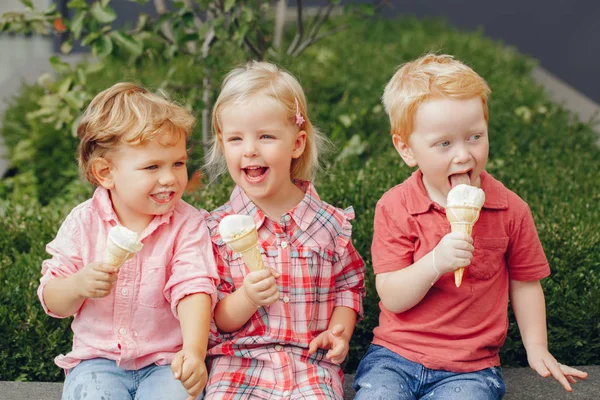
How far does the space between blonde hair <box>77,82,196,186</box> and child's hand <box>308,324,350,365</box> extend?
0.89 meters

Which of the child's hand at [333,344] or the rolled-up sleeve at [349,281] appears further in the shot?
the rolled-up sleeve at [349,281]

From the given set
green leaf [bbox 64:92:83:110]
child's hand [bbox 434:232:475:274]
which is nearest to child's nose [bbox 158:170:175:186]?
child's hand [bbox 434:232:475:274]

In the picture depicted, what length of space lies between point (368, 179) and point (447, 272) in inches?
71.3

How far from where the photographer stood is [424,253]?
2990mm

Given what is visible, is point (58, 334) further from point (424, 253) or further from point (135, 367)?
point (424, 253)

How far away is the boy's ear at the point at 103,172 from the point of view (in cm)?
305

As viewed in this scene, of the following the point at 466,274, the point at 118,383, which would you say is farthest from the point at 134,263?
the point at 466,274

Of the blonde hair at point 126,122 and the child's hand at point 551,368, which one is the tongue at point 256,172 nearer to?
the blonde hair at point 126,122

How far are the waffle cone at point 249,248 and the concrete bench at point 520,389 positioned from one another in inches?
30.2

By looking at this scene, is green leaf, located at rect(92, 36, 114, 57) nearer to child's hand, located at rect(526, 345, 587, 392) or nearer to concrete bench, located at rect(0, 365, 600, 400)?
concrete bench, located at rect(0, 365, 600, 400)

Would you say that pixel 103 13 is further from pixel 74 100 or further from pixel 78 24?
pixel 74 100

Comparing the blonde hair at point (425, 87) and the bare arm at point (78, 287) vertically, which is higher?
the blonde hair at point (425, 87)

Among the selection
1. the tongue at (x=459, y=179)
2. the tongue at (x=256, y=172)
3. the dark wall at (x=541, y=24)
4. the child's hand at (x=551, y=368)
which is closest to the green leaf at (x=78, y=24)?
the tongue at (x=256, y=172)

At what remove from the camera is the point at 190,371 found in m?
2.74
